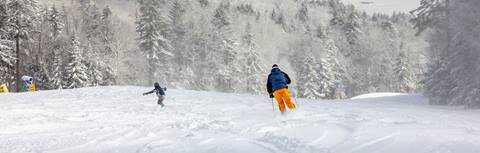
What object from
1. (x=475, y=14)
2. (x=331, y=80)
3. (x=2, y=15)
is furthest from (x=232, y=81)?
(x=475, y=14)

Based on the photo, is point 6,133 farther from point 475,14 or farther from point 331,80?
point 331,80

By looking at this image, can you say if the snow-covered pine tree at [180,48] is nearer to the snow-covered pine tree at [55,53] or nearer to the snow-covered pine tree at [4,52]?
the snow-covered pine tree at [55,53]

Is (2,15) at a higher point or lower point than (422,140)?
higher

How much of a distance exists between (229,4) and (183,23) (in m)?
28.9

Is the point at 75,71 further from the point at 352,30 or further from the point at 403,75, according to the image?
the point at 352,30

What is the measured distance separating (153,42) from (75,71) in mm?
20976

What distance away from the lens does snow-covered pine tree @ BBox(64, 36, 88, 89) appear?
44812 mm

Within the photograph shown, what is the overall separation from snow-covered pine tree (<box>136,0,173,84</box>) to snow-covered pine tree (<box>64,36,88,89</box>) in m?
20.0

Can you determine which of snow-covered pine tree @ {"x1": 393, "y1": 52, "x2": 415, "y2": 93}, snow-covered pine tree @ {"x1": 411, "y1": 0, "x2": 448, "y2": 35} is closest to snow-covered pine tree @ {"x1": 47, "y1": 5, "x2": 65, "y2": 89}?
snow-covered pine tree @ {"x1": 411, "y1": 0, "x2": 448, "y2": 35}

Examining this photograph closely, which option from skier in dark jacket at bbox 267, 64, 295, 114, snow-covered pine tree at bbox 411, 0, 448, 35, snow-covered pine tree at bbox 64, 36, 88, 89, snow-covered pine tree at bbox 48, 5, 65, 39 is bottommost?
skier in dark jacket at bbox 267, 64, 295, 114

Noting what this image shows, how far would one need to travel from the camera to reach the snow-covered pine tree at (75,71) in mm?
44812

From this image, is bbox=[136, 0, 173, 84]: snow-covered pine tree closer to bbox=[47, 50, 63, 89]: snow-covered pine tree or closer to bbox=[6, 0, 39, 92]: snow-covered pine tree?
bbox=[47, 50, 63, 89]: snow-covered pine tree

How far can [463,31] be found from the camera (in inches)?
915

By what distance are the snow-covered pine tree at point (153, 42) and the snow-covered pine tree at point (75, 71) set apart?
1998cm
